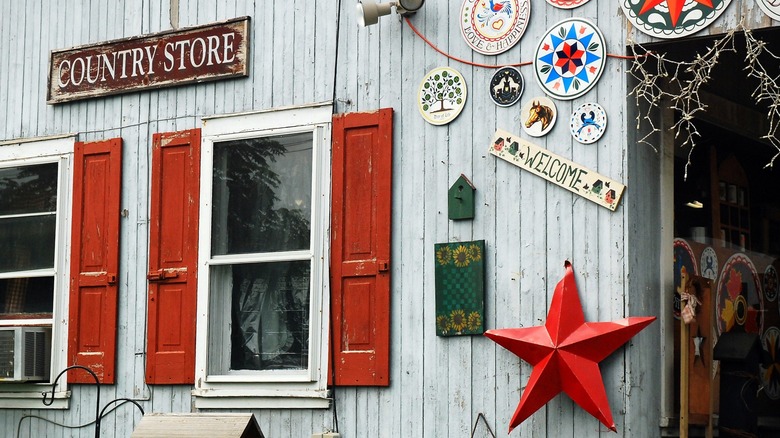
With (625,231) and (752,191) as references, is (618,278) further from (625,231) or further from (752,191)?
(752,191)

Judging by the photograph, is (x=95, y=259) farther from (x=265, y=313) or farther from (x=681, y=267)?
(x=681, y=267)

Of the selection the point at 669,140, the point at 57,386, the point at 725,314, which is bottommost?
the point at 57,386

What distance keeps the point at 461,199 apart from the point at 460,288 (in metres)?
0.54

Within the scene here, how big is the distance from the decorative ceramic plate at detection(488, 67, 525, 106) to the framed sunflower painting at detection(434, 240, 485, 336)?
86 cm

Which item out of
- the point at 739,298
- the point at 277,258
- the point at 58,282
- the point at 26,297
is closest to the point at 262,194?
the point at 277,258

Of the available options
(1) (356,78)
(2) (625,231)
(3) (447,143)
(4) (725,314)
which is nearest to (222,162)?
(1) (356,78)

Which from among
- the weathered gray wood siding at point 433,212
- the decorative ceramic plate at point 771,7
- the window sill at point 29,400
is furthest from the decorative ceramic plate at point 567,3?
the window sill at point 29,400

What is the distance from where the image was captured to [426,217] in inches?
Result: 300

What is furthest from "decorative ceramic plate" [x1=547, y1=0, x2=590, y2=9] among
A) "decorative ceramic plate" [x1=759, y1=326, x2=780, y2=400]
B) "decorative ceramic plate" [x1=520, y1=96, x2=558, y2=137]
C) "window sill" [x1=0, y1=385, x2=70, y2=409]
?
"window sill" [x1=0, y1=385, x2=70, y2=409]

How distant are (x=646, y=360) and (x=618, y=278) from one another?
54 centimetres

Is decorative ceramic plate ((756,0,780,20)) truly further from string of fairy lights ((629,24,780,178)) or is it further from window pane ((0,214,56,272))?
window pane ((0,214,56,272))

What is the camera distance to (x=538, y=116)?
7.23 meters

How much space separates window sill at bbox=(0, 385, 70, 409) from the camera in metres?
8.91

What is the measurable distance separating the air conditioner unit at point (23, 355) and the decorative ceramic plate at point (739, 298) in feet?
15.8
